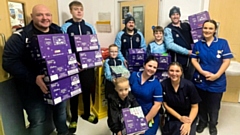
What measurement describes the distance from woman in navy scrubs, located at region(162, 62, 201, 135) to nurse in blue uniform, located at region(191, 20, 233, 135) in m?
0.28

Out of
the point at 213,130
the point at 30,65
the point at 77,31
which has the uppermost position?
the point at 77,31

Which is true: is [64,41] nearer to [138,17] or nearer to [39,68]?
[39,68]

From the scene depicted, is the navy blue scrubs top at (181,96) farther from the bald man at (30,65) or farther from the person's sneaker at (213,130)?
the bald man at (30,65)

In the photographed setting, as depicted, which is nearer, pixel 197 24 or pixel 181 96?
pixel 181 96

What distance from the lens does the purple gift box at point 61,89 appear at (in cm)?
154

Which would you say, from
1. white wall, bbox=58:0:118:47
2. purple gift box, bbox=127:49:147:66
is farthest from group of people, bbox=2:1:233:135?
white wall, bbox=58:0:118:47

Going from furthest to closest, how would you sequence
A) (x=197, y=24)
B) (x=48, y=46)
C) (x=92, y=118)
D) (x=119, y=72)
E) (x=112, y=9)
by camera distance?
(x=112, y=9), (x=92, y=118), (x=197, y=24), (x=119, y=72), (x=48, y=46)

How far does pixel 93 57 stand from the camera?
209 centimetres

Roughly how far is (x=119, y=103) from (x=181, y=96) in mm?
597

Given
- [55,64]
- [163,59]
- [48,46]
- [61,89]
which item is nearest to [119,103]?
[61,89]

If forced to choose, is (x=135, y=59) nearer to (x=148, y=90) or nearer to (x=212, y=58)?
(x=148, y=90)

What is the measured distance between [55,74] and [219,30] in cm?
239

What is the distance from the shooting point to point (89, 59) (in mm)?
2062

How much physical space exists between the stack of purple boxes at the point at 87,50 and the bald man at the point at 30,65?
12.5 inches
